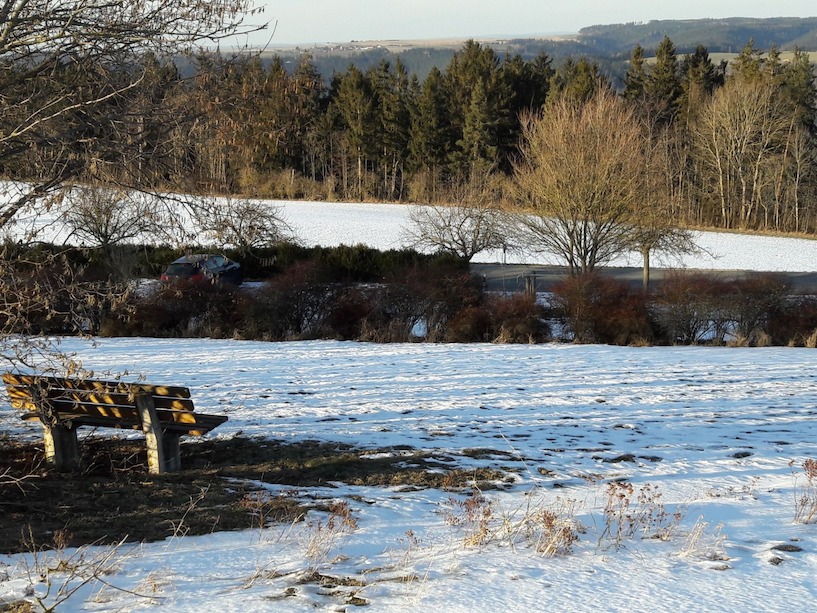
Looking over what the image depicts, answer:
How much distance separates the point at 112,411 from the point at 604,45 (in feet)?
472

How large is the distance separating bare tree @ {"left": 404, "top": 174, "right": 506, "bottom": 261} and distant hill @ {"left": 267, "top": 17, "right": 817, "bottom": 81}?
75.4 ft

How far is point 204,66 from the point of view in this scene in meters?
6.85

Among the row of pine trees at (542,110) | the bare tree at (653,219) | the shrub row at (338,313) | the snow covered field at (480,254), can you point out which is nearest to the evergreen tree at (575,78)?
the row of pine trees at (542,110)

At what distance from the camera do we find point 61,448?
751cm

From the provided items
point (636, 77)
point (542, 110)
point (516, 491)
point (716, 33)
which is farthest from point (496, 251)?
point (716, 33)

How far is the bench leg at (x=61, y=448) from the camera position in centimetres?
746

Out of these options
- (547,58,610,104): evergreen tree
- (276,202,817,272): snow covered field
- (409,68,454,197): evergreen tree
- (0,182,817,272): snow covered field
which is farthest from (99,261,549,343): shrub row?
(409,68,454,197): evergreen tree

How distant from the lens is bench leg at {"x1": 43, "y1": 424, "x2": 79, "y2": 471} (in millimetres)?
7457

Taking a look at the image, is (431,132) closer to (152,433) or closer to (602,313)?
(602,313)

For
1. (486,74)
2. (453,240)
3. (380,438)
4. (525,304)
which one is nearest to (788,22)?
(486,74)

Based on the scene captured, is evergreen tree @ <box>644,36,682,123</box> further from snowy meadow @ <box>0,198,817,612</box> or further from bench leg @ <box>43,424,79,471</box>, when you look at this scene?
bench leg @ <box>43,424,79,471</box>

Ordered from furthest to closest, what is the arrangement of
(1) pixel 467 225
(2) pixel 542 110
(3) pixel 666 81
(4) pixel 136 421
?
(3) pixel 666 81 → (2) pixel 542 110 → (1) pixel 467 225 → (4) pixel 136 421

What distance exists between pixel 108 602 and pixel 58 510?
1.95 metres

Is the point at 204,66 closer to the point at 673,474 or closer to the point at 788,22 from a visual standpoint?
the point at 673,474
